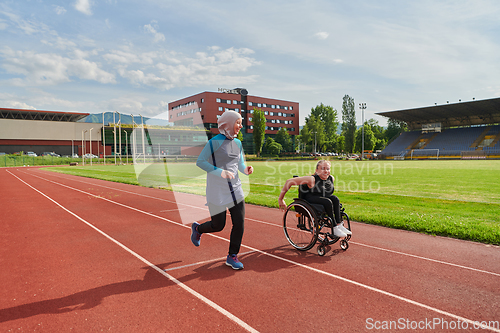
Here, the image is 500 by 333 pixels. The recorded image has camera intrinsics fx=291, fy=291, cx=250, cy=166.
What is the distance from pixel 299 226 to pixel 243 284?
6.07 ft

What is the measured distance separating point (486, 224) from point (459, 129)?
74102 millimetres

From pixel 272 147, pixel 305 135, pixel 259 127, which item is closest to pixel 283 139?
pixel 272 147

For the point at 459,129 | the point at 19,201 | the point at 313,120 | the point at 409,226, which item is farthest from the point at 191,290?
the point at 313,120

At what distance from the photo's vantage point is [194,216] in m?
8.39

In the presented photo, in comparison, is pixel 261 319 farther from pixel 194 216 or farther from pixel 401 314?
pixel 194 216

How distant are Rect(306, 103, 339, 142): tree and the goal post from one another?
33328 mm

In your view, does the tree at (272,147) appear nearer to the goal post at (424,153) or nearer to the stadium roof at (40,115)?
the goal post at (424,153)

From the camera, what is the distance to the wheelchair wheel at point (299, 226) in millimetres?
4953

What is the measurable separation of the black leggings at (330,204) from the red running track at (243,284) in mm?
656

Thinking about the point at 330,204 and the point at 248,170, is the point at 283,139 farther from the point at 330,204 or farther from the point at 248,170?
the point at 248,170

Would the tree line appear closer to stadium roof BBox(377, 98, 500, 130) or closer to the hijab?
stadium roof BBox(377, 98, 500, 130)

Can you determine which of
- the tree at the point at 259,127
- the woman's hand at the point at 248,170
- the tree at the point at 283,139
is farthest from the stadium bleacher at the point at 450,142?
the woman's hand at the point at 248,170

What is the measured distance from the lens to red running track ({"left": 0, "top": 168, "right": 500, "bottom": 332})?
292 centimetres

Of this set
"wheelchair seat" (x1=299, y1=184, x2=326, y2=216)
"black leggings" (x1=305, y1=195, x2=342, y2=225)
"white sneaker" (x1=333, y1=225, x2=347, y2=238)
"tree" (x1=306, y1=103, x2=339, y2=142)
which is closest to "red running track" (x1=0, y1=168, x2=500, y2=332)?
"white sneaker" (x1=333, y1=225, x2=347, y2=238)
